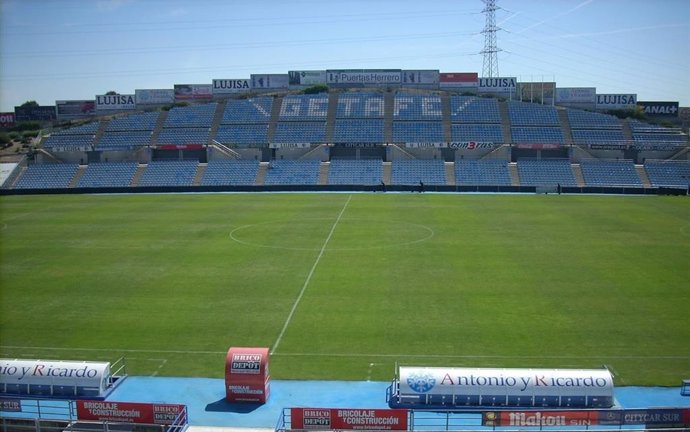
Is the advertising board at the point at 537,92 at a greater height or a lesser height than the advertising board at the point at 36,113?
greater

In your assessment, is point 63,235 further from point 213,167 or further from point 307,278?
point 213,167

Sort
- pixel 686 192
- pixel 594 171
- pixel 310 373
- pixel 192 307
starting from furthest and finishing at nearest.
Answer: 1. pixel 594 171
2. pixel 686 192
3. pixel 192 307
4. pixel 310 373

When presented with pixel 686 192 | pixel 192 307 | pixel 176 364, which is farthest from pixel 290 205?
pixel 686 192

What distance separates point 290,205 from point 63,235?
1840 centimetres

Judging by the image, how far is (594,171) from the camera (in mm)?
63531

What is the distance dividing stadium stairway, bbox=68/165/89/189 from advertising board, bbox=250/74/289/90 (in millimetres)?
27003

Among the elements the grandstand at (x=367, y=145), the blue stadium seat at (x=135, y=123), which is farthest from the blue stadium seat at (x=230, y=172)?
the blue stadium seat at (x=135, y=123)

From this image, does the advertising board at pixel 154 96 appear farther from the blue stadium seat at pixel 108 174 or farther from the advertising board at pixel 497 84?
the advertising board at pixel 497 84

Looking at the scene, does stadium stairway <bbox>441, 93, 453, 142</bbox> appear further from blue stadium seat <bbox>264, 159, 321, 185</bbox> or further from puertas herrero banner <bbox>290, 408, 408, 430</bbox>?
puertas herrero banner <bbox>290, 408, 408, 430</bbox>

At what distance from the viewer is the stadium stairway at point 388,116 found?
7294 centimetres

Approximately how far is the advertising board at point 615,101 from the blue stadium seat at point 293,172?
135 feet

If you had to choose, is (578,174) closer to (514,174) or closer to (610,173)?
(610,173)

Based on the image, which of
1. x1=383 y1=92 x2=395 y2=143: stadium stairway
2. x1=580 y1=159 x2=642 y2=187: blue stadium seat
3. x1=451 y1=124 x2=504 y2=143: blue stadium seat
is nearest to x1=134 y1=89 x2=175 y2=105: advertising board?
x1=383 y1=92 x2=395 y2=143: stadium stairway

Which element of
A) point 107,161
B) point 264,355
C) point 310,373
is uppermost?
point 107,161
